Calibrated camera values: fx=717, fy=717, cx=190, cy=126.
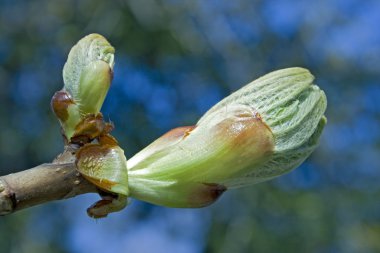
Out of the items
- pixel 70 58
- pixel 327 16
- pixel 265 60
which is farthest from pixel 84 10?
pixel 70 58

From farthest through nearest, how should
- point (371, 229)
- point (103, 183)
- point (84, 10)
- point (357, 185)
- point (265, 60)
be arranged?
point (84, 10) < point (265, 60) < point (357, 185) < point (371, 229) < point (103, 183)

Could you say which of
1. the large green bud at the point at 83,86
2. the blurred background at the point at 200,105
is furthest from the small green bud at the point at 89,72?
the blurred background at the point at 200,105

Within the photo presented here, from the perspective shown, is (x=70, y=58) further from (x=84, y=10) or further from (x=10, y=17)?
(x=10, y=17)

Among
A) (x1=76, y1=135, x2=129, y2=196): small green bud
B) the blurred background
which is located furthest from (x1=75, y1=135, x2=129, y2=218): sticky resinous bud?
the blurred background

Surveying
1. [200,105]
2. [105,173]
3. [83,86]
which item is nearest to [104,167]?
[105,173]

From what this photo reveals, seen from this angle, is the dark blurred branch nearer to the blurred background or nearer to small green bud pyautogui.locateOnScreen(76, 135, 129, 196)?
small green bud pyautogui.locateOnScreen(76, 135, 129, 196)

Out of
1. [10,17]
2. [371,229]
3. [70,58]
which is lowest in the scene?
[371,229]
